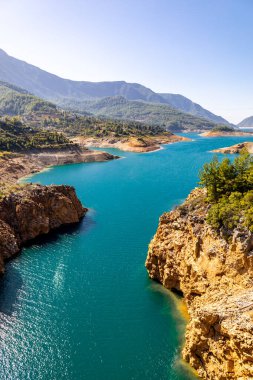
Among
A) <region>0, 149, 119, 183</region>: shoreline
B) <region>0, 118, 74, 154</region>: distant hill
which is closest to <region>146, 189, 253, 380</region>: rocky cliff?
<region>0, 149, 119, 183</region>: shoreline

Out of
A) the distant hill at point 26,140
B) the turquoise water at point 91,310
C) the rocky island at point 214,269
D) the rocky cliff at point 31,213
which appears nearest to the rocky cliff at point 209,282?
the rocky island at point 214,269

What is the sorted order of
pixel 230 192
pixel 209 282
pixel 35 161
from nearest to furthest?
pixel 209 282, pixel 230 192, pixel 35 161

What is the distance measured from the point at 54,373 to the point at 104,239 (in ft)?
97.3

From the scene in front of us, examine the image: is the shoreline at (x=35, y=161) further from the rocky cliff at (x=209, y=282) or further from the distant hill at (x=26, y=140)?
the rocky cliff at (x=209, y=282)

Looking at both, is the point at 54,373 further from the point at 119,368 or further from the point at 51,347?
the point at 119,368

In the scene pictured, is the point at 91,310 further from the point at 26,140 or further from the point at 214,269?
the point at 26,140

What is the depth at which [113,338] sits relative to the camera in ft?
110

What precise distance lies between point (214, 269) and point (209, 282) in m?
1.67

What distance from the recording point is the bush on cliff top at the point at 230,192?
34781mm

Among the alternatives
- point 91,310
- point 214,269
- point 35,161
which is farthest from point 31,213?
point 35,161

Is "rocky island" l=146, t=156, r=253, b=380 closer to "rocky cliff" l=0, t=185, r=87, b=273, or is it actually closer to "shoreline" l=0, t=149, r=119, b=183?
"rocky cliff" l=0, t=185, r=87, b=273

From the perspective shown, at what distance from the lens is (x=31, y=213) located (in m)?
59.5

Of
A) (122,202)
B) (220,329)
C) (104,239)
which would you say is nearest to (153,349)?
(220,329)

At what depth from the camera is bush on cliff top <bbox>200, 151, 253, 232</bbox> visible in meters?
34.8
